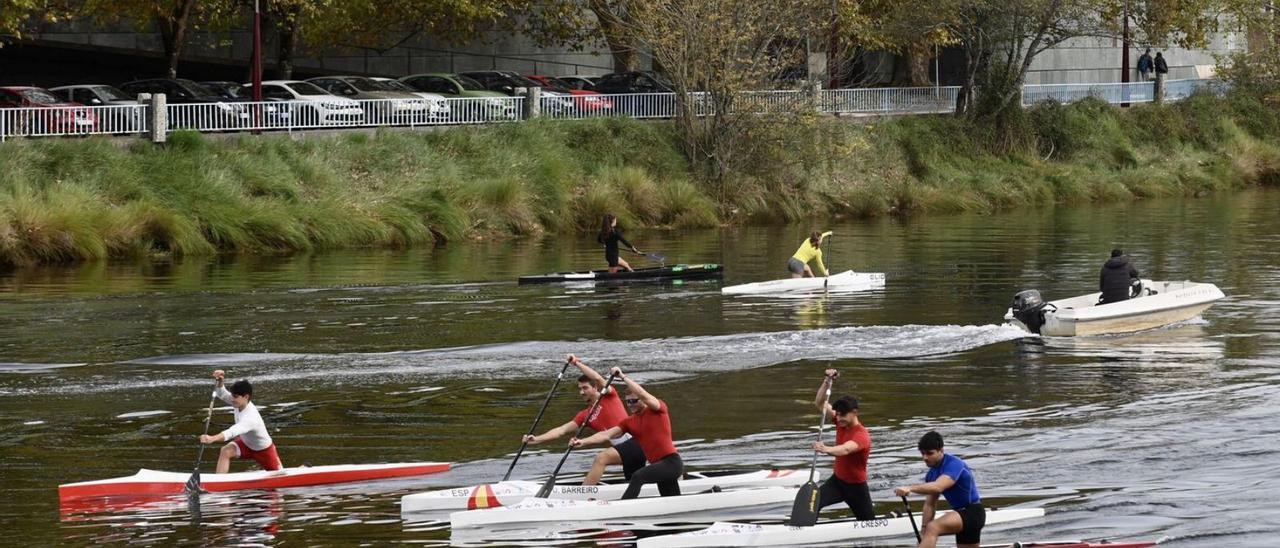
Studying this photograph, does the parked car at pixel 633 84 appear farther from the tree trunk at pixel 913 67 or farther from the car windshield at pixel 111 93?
the car windshield at pixel 111 93

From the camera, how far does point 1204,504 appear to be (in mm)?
16812

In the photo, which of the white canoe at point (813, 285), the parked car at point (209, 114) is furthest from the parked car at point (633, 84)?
the white canoe at point (813, 285)

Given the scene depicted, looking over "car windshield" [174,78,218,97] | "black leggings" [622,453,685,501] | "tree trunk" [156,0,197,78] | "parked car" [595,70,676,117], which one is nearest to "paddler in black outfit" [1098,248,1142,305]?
"black leggings" [622,453,685,501]

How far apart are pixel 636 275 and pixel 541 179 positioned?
10.6m

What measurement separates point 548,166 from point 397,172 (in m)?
3.95

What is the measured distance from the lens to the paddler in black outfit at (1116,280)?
27719 millimetres

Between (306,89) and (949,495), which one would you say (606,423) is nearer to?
(949,495)

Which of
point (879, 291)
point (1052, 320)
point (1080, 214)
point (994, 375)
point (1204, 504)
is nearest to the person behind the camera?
point (1204, 504)

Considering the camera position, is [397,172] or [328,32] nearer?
[397,172]

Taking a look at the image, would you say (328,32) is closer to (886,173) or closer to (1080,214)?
(886,173)

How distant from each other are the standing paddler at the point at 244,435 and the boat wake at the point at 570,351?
5.41m

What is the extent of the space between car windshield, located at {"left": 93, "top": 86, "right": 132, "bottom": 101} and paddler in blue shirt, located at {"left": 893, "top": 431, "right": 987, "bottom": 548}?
3275 centimetres

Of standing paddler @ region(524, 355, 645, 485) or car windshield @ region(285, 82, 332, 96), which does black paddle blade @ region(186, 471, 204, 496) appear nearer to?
standing paddler @ region(524, 355, 645, 485)

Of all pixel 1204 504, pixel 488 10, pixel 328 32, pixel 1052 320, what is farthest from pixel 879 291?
pixel 328 32
